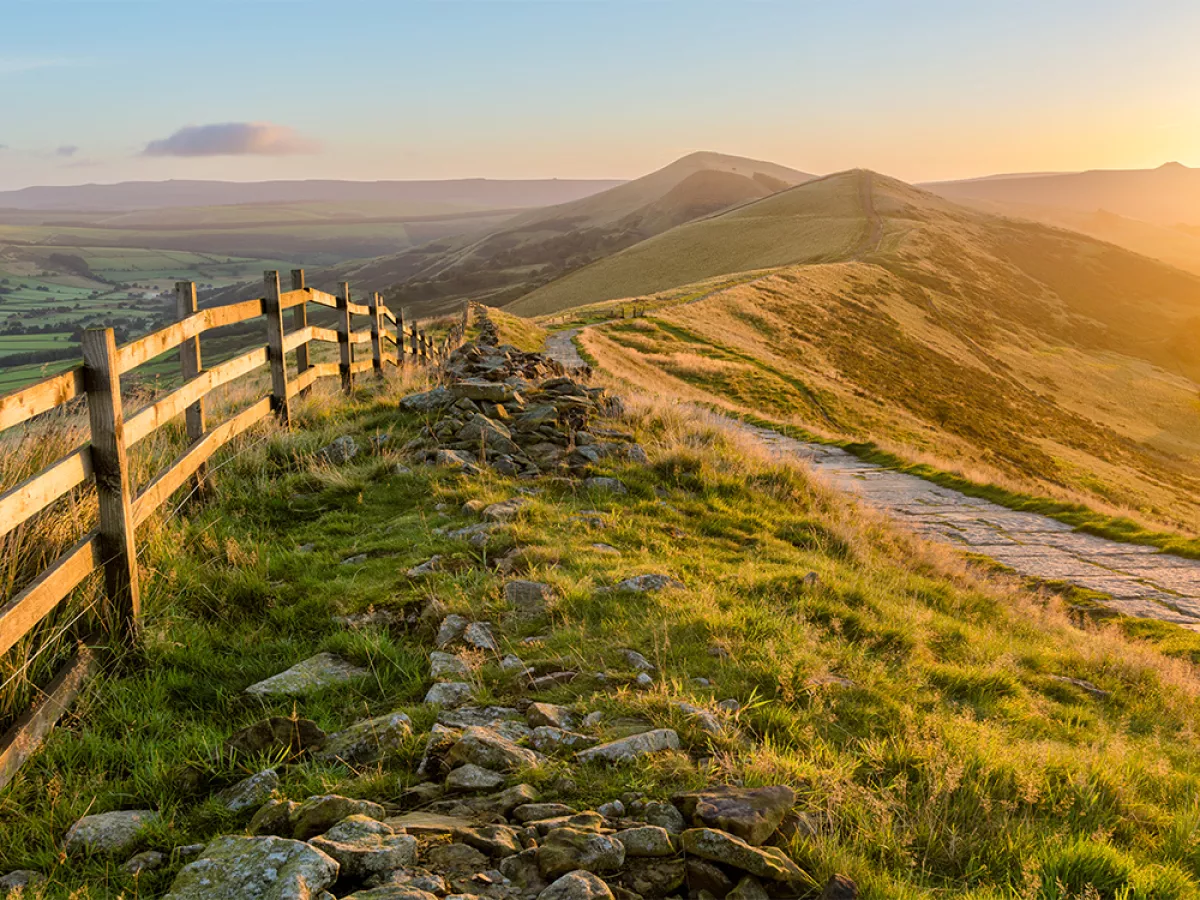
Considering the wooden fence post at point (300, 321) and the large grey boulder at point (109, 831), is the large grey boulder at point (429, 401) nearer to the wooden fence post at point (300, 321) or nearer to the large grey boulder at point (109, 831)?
the wooden fence post at point (300, 321)

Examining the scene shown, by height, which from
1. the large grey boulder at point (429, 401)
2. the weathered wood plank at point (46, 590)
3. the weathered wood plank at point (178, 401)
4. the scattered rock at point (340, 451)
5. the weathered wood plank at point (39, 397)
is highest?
the weathered wood plank at point (39, 397)

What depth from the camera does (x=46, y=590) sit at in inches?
160

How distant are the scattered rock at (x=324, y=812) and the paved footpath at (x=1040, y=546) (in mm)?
9803

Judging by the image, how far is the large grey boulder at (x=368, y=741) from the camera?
146 inches

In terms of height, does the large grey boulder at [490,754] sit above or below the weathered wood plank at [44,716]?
below

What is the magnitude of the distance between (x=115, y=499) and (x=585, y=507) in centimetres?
443

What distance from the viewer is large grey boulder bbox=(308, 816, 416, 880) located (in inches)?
111

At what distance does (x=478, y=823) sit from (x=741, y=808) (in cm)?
110

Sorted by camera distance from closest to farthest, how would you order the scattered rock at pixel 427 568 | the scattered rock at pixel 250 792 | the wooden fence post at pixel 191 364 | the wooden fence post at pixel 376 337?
the scattered rock at pixel 250 792 < the scattered rock at pixel 427 568 < the wooden fence post at pixel 191 364 < the wooden fence post at pixel 376 337

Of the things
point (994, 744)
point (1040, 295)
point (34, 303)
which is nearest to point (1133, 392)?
point (1040, 295)

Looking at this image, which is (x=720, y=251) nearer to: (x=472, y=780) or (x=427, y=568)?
(x=427, y=568)

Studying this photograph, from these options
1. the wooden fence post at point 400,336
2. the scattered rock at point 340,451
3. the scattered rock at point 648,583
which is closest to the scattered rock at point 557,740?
the scattered rock at point 648,583

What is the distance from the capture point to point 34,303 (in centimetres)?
15200

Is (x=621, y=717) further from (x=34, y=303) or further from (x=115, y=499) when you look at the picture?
(x=34, y=303)
